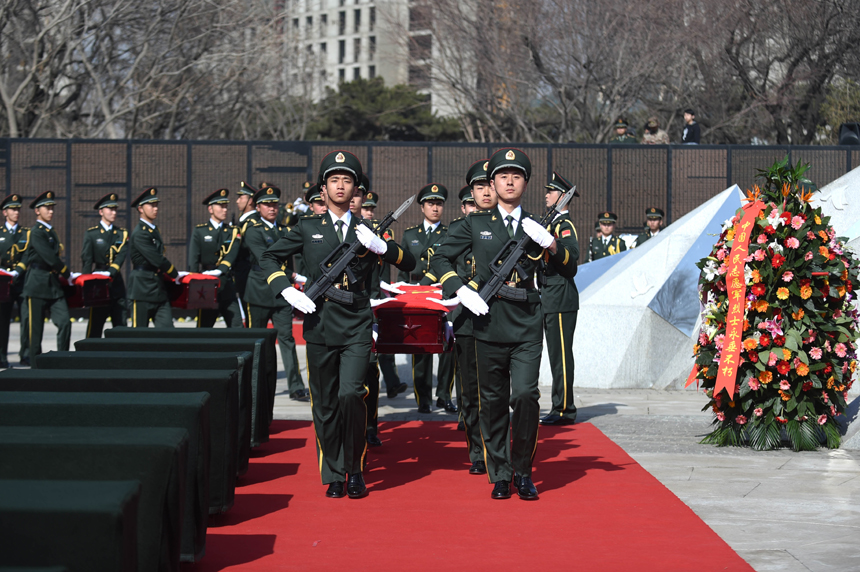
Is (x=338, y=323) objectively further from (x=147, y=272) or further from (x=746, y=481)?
(x=147, y=272)

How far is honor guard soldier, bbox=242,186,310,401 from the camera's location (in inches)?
418

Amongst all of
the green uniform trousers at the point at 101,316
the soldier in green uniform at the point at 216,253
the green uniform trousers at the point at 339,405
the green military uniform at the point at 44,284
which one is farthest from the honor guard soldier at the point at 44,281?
the green uniform trousers at the point at 339,405

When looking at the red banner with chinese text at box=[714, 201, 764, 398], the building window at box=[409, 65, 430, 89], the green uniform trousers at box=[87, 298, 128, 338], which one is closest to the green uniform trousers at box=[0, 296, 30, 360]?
the green uniform trousers at box=[87, 298, 128, 338]

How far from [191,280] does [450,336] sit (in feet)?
14.6

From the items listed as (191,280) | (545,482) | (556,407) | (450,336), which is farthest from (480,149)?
(545,482)

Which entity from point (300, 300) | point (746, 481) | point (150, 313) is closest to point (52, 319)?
point (150, 313)

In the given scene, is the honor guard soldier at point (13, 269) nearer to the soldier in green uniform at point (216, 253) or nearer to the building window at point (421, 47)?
the soldier in green uniform at point (216, 253)

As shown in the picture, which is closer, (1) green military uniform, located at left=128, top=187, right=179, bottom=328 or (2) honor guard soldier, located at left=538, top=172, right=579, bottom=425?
(2) honor guard soldier, located at left=538, top=172, right=579, bottom=425

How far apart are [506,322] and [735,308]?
7.51ft

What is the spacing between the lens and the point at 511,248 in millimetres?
6359

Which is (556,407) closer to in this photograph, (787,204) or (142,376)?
(787,204)

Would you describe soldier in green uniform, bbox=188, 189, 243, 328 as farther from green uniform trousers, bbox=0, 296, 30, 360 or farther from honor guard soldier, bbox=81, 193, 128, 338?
green uniform trousers, bbox=0, 296, 30, 360

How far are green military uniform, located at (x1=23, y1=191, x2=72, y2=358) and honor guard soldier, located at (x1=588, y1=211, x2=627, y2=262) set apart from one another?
826cm

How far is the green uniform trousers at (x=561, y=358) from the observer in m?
9.29
